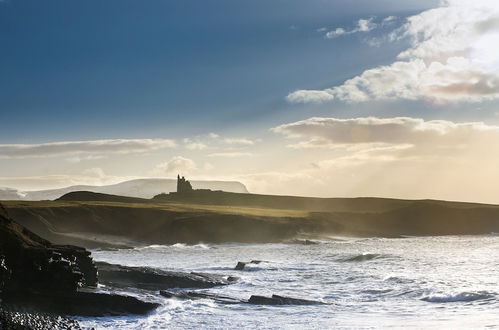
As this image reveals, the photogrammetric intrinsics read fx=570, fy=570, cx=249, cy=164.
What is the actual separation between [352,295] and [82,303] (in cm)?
1616

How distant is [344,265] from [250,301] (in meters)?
23.8

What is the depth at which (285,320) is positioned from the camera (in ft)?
84.0

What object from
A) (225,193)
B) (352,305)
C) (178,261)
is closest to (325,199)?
(225,193)

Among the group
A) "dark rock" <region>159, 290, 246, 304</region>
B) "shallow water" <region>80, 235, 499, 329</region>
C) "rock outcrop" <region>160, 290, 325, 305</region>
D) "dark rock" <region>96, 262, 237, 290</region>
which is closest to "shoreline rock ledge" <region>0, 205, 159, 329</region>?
"shallow water" <region>80, 235, 499, 329</region>

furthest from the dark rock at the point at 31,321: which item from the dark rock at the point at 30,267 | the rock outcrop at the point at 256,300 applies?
the rock outcrop at the point at 256,300

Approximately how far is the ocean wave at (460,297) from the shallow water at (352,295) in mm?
54

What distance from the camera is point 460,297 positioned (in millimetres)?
31781

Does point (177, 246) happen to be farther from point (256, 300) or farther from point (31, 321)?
point (31, 321)

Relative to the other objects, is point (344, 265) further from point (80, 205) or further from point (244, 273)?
point (80, 205)

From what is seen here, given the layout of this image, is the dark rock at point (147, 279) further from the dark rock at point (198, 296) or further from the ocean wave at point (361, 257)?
the ocean wave at point (361, 257)

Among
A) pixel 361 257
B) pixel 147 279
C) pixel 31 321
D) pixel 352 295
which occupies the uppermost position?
pixel 31 321

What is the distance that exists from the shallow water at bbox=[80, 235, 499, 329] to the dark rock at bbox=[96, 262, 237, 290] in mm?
1797

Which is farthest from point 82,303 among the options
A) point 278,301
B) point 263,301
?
point 278,301

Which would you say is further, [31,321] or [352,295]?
[352,295]
